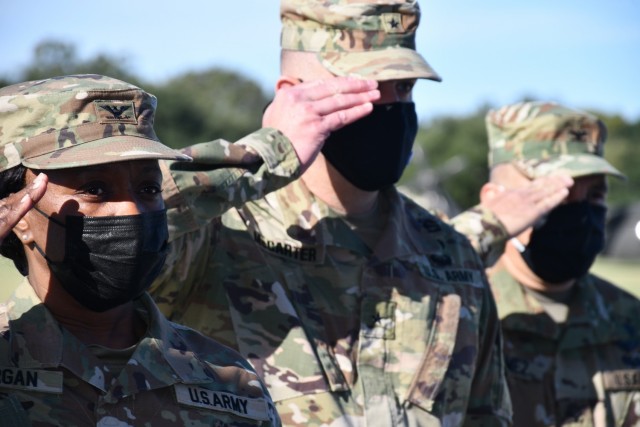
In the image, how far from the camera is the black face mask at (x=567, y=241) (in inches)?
223

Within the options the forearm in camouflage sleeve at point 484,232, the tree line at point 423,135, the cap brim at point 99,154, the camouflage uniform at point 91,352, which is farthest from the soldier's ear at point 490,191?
the tree line at point 423,135

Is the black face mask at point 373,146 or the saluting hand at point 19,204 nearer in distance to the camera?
the saluting hand at point 19,204

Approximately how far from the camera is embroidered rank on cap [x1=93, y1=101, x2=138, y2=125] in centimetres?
307

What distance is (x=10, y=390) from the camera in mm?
2852

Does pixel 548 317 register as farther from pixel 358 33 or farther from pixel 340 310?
pixel 358 33

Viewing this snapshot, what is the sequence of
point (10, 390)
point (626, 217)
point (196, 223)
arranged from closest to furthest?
point (10, 390) → point (196, 223) → point (626, 217)

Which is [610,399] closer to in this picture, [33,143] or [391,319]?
[391,319]

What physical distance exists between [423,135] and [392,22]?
5507 centimetres

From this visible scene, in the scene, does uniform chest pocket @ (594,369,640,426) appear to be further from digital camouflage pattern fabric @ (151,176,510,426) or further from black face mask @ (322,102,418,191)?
black face mask @ (322,102,418,191)

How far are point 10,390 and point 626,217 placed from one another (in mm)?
35615

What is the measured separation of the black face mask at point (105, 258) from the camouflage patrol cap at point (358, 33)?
1.49 meters

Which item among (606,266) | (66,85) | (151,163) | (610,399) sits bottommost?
(606,266)

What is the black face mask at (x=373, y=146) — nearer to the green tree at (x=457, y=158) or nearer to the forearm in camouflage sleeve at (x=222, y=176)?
the forearm in camouflage sleeve at (x=222, y=176)

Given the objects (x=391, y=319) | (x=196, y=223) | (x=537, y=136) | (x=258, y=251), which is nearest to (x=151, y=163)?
(x=196, y=223)
